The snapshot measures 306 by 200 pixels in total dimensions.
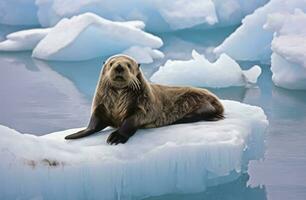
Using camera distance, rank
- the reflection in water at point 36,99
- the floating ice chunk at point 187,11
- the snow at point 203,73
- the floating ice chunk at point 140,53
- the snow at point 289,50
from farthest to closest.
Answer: the floating ice chunk at point 187,11, the floating ice chunk at point 140,53, the snow at point 203,73, the snow at point 289,50, the reflection in water at point 36,99

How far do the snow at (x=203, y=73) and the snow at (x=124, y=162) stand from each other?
11.0 ft

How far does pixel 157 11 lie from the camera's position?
12406mm

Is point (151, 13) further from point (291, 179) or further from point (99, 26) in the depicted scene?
point (291, 179)

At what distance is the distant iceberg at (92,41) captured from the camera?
980 centimetres

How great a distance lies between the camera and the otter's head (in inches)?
179

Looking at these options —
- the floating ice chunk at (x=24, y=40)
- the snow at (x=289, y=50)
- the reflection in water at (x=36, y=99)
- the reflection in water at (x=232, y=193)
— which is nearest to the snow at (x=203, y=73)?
the snow at (x=289, y=50)

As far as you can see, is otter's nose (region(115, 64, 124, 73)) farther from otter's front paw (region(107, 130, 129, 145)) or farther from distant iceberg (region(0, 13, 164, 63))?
distant iceberg (region(0, 13, 164, 63))

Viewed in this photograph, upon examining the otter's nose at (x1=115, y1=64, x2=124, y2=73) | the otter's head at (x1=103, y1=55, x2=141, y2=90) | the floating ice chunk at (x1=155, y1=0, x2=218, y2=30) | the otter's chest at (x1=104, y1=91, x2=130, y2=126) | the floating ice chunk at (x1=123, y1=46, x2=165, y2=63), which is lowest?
the floating ice chunk at (x1=155, y1=0, x2=218, y2=30)

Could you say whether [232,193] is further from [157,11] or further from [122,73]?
[157,11]

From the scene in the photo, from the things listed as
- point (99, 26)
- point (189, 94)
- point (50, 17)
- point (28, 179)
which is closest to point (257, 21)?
point (99, 26)

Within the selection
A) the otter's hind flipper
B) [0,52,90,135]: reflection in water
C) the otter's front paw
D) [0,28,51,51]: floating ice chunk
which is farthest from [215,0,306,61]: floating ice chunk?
the otter's front paw

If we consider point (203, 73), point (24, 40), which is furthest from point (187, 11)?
point (203, 73)

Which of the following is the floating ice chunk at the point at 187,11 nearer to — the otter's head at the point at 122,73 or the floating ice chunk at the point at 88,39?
the floating ice chunk at the point at 88,39

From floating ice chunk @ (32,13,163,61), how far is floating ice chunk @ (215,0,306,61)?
109cm
